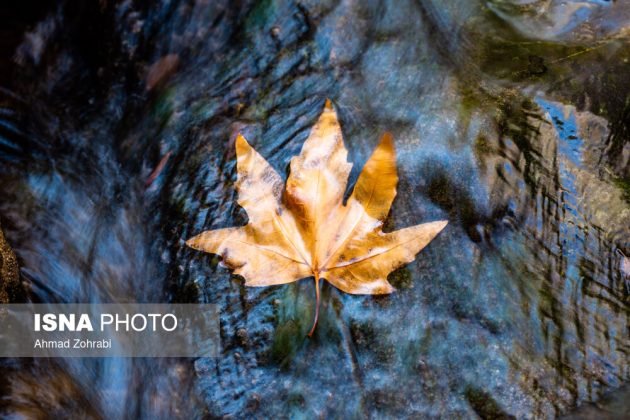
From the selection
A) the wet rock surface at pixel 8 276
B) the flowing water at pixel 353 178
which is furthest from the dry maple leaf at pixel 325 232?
the wet rock surface at pixel 8 276

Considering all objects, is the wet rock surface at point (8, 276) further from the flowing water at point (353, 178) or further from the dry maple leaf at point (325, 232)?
the dry maple leaf at point (325, 232)

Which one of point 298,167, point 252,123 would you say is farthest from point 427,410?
point 252,123

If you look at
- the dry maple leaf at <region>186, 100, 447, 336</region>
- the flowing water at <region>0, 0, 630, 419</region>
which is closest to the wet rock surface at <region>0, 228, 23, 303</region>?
the flowing water at <region>0, 0, 630, 419</region>

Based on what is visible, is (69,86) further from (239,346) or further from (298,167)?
(239,346)

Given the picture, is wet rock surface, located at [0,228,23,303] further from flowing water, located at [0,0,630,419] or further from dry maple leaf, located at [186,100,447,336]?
Answer: dry maple leaf, located at [186,100,447,336]

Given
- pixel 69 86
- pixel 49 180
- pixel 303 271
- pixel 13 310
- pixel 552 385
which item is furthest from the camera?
pixel 69 86

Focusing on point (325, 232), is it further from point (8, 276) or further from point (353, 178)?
point (8, 276)
